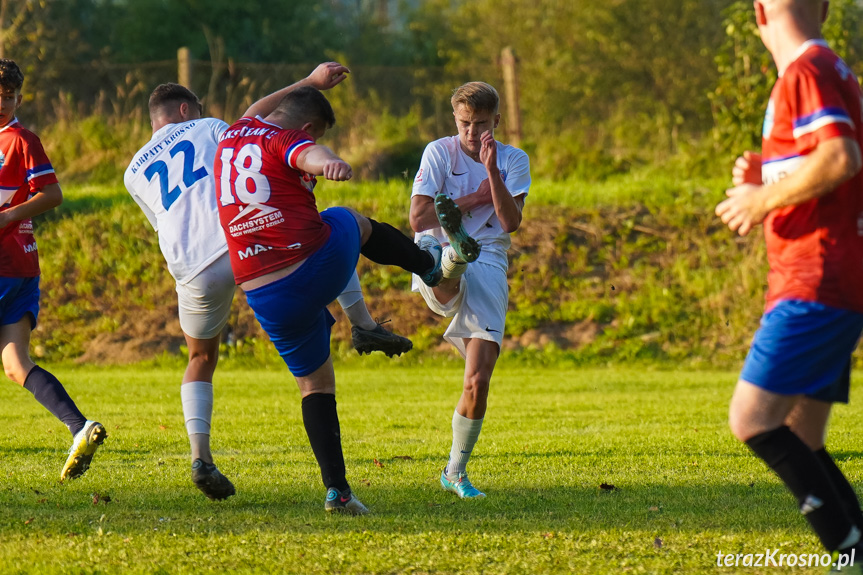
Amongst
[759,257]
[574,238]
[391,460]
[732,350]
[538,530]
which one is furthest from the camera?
[574,238]

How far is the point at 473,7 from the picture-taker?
121ft

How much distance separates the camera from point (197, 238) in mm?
5340

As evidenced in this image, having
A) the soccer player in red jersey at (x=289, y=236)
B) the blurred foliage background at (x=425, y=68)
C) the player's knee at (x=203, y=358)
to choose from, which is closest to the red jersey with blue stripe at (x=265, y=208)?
the soccer player in red jersey at (x=289, y=236)

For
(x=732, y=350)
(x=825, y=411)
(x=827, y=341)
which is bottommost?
(x=732, y=350)

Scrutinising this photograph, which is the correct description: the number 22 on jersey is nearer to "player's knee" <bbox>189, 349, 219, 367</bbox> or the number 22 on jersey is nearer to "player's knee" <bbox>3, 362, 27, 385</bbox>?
"player's knee" <bbox>189, 349, 219, 367</bbox>

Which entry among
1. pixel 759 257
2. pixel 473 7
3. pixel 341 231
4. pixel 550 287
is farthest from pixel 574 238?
pixel 473 7

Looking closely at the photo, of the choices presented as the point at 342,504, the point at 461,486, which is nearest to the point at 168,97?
the point at 342,504

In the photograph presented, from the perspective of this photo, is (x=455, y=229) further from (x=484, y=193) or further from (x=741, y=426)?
(x=741, y=426)

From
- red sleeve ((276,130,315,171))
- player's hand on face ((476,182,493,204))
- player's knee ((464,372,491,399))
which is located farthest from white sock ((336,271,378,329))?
red sleeve ((276,130,315,171))

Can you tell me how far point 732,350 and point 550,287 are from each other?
2.86m

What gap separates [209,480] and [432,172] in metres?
2.09

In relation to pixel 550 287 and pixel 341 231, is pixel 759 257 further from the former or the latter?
pixel 341 231

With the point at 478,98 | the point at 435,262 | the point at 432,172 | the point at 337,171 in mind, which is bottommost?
the point at 435,262

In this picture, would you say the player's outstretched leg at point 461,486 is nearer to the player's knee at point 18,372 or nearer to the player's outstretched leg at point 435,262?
the player's outstretched leg at point 435,262
